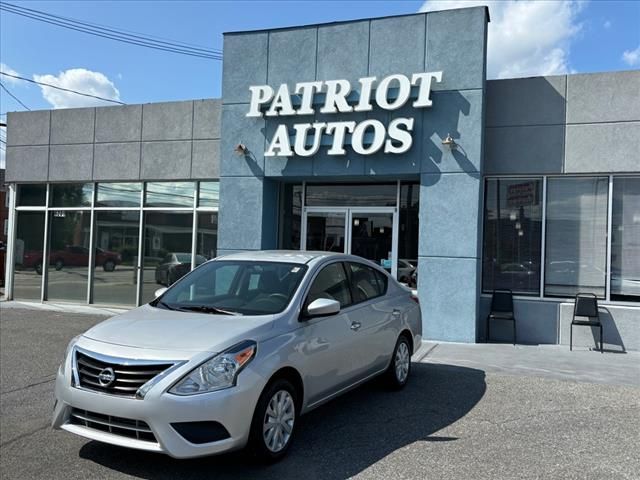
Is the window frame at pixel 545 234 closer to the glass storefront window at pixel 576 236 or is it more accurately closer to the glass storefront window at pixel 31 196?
the glass storefront window at pixel 576 236

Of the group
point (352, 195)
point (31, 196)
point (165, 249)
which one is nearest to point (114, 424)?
point (352, 195)

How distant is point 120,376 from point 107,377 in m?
0.11

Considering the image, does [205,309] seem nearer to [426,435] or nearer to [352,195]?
[426,435]

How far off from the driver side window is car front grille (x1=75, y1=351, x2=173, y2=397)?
5.16 ft

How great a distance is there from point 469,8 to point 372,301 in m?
6.45

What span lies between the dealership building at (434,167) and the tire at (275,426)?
6057mm

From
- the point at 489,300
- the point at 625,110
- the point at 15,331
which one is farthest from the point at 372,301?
the point at 15,331

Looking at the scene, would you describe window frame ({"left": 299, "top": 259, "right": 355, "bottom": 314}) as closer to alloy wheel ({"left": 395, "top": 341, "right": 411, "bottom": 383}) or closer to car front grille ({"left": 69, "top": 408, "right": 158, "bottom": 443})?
alloy wheel ({"left": 395, "top": 341, "right": 411, "bottom": 383})

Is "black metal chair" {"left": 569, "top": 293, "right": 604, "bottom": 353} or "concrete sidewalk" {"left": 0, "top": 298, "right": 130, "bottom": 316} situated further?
"concrete sidewalk" {"left": 0, "top": 298, "right": 130, "bottom": 316}

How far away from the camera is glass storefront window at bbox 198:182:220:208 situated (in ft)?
41.8

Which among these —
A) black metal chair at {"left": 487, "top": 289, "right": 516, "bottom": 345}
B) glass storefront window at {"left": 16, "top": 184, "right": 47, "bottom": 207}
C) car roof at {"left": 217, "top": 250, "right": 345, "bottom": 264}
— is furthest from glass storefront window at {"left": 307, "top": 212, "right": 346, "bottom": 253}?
glass storefront window at {"left": 16, "top": 184, "right": 47, "bottom": 207}

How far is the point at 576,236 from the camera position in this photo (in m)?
10.2

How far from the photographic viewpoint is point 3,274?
16922mm

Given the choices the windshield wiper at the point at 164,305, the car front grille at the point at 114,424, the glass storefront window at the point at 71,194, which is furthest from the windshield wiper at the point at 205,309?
the glass storefront window at the point at 71,194
